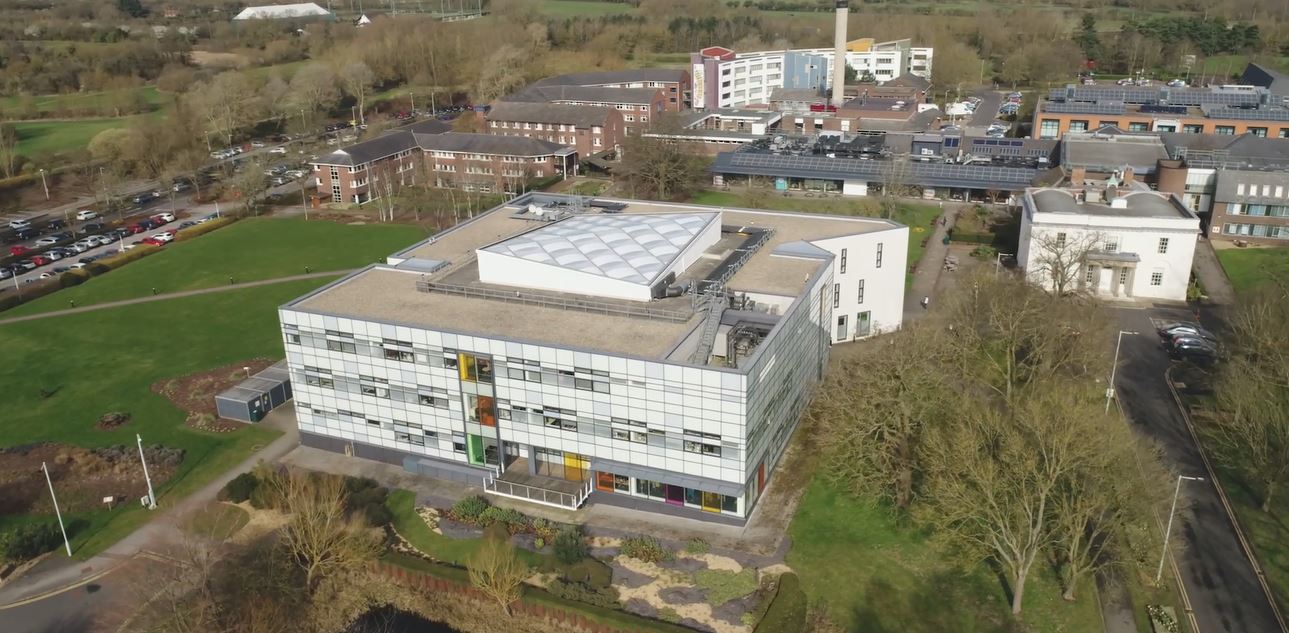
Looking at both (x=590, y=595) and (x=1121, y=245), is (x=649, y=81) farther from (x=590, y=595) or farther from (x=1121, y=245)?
(x=590, y=595)

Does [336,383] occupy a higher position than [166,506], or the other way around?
[336,383]

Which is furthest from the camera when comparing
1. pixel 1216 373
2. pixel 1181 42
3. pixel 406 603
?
pixel 1181 42

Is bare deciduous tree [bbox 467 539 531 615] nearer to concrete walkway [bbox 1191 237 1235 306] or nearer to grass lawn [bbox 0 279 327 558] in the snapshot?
grass lawn [bbox 0 279 327 558]

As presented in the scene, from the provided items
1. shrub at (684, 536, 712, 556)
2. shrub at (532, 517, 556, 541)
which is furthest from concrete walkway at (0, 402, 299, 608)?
shrub at (684, 536, 712, 556)

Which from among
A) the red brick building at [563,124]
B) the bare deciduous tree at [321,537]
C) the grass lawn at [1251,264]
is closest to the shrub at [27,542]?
the bare deciduous tree at [321,537]

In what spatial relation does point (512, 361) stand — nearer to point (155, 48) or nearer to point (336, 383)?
point (336, 383)

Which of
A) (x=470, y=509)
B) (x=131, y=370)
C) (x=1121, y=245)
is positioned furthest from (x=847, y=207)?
(x=131, y=370)

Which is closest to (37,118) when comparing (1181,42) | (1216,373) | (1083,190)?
(1083,190)
